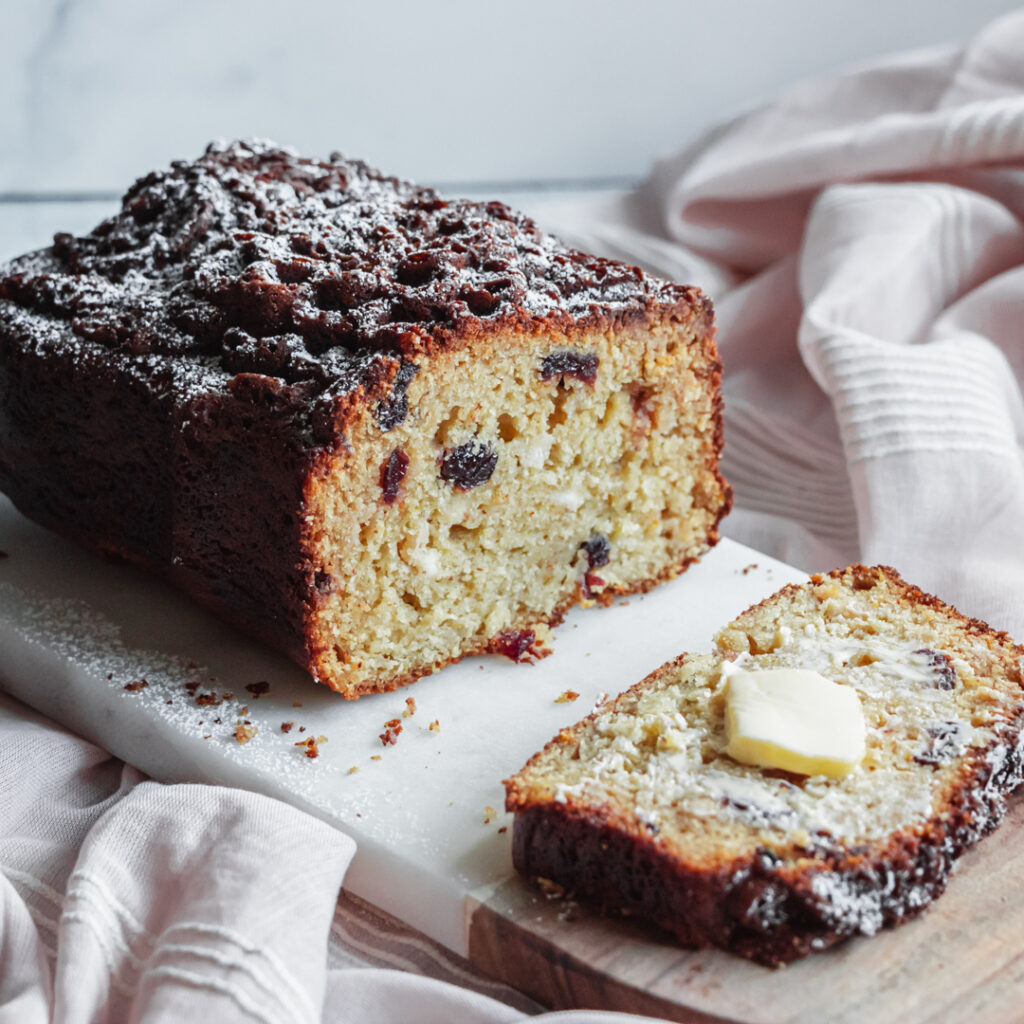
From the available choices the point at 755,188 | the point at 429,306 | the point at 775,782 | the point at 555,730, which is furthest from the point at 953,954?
the point at 755,188

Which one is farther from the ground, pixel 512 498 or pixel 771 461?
pixel 512 498

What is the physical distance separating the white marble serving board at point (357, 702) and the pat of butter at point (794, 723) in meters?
0.47

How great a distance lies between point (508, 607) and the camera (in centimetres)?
313

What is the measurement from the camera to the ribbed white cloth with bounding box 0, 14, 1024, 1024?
212 centimetres

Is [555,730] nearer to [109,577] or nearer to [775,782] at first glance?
[775,782]

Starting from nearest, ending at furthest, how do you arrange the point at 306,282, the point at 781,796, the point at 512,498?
1. the point at 781,796
2. the point at 306,282
3. the point at 512,498

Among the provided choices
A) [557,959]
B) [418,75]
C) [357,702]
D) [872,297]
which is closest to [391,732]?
[357,702]

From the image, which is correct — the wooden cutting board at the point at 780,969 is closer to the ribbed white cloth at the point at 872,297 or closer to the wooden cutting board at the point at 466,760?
the wooden cutting board at the point at 466,760

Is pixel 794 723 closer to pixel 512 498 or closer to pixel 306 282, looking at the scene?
pixel 512 498

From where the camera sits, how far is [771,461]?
4.16m

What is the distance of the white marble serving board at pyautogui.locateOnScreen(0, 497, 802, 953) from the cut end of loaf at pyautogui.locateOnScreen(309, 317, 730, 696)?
93mm

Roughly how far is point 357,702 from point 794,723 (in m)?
0.99

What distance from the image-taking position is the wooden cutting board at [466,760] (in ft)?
6.77

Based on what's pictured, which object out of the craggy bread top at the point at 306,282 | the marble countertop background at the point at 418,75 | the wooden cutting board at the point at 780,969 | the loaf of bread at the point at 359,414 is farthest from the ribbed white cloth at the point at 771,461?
the craggy bread top at the point at 306,282
